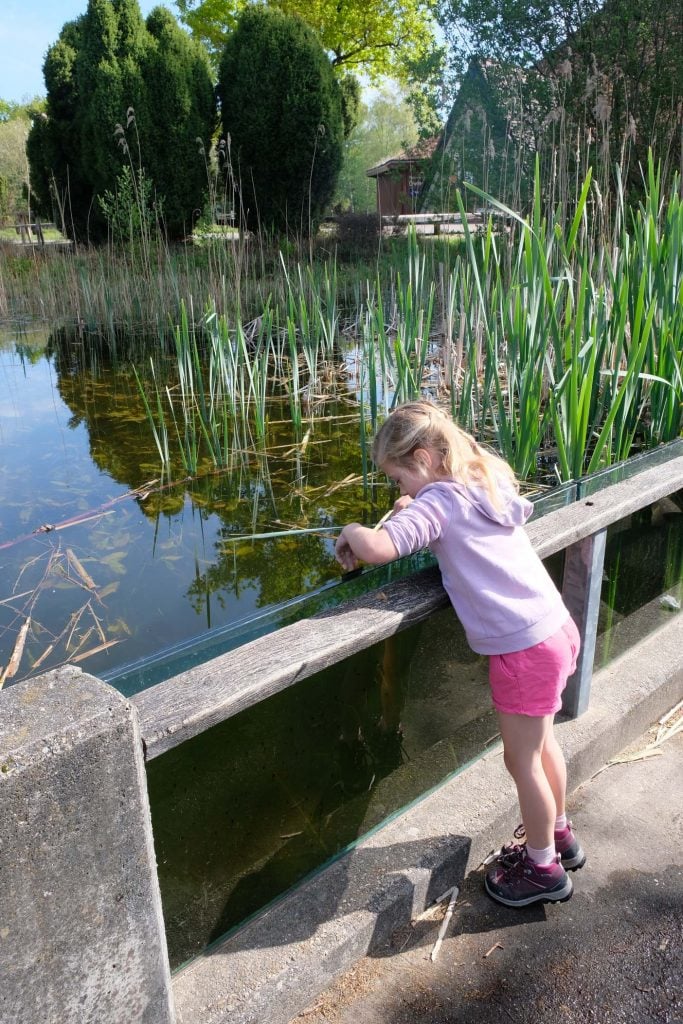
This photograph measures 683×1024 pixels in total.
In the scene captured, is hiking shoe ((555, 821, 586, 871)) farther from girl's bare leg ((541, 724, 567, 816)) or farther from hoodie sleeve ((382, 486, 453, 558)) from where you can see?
hoodie sleeve ((382, 486, 453, 558))

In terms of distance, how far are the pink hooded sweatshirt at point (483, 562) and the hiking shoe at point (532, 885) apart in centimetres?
43

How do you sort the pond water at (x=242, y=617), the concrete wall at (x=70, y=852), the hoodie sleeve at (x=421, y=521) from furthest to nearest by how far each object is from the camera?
1. the hoodie sleeve at (x=421, y=521)
2. the pond water at (x=242, y=617)
3. the concrete wall at (x=70, y=852)

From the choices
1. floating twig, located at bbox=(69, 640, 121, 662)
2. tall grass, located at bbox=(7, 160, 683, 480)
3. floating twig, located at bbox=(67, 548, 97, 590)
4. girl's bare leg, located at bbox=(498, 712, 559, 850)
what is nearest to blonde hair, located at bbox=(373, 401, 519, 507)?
girl's bare leg, located at bbox=(498, 712, 559, 850)

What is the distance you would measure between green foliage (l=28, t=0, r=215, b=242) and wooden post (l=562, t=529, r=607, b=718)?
31.9 ft

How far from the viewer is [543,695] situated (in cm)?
138

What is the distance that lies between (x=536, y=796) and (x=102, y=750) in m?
0.88

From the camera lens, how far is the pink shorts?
4.50ft

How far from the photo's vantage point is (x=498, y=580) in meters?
1.34

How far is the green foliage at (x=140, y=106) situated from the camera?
10.5 m

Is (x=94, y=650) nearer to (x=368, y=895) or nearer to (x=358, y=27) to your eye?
(x=368, y=895)

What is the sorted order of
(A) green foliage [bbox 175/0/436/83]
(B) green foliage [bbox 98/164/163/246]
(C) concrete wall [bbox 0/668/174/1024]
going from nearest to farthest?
1. (C) concrete wall [bbox 0/668/174/1024]
2. (B) green foliage [bbox 98/164/163/246]
3. (A) green foliage [bbox 175/0/436/83]

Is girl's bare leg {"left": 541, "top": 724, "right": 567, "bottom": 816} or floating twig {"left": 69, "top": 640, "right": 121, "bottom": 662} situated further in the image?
floating twig {"left": 69, "top": 640, "right": 121, "bottom": 662}

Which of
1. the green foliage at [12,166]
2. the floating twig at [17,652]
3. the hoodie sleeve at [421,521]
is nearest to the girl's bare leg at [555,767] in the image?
the hoodie sleeve at [421,521]

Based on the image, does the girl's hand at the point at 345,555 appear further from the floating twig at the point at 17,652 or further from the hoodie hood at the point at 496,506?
the floating twig at the point at 17,652
